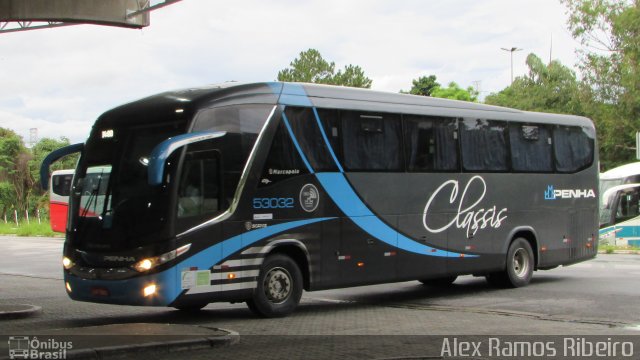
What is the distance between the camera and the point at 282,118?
1276 cm

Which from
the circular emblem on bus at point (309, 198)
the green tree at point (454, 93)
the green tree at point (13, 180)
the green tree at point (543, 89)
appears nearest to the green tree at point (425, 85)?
the green tree at point (454, 93)

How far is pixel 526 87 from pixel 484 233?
1940 inches

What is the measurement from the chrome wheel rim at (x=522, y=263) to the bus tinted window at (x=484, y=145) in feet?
6.01

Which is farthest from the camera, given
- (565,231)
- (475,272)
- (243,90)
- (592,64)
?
(592,64)

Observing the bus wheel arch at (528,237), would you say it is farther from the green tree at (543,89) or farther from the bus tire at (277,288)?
the green tree at (543,89)

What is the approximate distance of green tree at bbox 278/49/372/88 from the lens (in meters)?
65.4

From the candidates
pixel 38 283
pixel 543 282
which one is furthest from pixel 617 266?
pixel 38 283

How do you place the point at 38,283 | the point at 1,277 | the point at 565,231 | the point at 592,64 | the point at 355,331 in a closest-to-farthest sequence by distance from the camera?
the point at 355,331 → the point at 565,231 → the point at 38,283 → the point at 1,277 → the point at 592,64

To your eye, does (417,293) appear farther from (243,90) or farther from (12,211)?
(12,211)

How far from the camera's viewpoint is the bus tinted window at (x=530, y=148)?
667 inches

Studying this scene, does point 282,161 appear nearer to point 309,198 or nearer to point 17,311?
point 309,198

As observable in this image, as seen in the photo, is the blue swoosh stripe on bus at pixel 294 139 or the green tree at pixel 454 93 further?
the green tree at pixel 454 93

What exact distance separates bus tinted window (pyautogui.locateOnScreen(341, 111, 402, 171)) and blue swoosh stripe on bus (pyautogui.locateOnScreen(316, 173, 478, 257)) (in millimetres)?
382

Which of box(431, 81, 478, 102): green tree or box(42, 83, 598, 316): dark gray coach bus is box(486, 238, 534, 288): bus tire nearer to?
box(42, 83, 598, 316): dark gray coach bus
